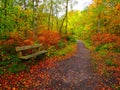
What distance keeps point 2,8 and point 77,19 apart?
52.3 meters

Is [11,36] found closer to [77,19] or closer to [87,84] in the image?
[87,84]

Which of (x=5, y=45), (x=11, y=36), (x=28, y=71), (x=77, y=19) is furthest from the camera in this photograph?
(x=77, y=19)

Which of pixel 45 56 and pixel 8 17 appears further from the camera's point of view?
pixel 45 56

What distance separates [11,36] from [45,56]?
324cm

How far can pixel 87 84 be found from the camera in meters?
8.34

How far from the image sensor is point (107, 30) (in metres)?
30.8

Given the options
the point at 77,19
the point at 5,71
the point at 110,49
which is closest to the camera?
the point at 5,71

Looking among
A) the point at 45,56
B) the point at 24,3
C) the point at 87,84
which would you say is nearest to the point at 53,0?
the point at 24,3

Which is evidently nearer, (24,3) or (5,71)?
(5,71)

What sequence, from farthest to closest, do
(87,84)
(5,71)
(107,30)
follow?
1. (107,30)
2. (5,71)
3. (87,84)

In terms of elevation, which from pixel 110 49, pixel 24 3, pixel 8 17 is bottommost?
pixel 110 49

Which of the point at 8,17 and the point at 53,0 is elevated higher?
the point at 53,0

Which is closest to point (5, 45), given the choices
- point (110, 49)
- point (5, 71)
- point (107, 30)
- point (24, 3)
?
point (5, 71)

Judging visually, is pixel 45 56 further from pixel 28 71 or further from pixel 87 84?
pixel 87 84
